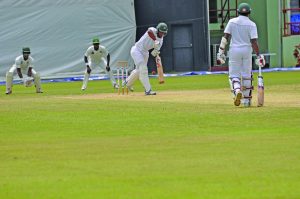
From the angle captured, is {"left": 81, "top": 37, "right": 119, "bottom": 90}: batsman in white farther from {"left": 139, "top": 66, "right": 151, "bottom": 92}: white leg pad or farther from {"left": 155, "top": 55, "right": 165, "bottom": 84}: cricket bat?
{"left": 139, "top": 66, "right": 151, "bottom": 92}: white leg pad

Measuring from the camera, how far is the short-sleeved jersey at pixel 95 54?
34.6 meters

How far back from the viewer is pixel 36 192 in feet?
28.8

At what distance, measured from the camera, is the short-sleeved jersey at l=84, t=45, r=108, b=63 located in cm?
3459

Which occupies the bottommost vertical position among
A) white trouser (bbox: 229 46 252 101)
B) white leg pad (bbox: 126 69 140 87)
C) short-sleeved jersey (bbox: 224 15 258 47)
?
white leg pad (bbox: 126 69 140 87)

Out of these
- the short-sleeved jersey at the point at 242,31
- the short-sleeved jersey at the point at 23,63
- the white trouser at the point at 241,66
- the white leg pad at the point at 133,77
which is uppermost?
the short-sleeved jersey at the point at 242,31

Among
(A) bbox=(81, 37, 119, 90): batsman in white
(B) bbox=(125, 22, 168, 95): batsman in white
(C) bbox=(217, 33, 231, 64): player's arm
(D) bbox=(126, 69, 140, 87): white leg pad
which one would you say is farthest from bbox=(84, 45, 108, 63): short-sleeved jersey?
(C) bbox=(217, 33, 231, 64): player's arm

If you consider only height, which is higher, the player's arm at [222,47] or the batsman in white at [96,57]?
the player's arm at [222,47]

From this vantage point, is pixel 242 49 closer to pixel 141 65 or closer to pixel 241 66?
pixel 241 66

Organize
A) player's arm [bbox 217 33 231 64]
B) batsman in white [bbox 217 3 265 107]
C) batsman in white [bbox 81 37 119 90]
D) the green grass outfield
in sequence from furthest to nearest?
batsman in white [bbox 81 37 119 90] < player's arm [bbox 217 33 231 64] < batsman in white [bbox 217 3 265 107] < the green grass outfield

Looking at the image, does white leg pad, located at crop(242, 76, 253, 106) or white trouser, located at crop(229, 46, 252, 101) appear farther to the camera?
white trouser, located at crop(229, 46, 252, 101)

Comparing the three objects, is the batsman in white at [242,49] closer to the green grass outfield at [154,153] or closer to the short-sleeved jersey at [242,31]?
the short-sleeved jersey at [242,31]

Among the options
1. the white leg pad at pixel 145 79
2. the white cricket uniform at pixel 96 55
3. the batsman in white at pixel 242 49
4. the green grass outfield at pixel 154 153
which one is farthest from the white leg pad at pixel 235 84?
the white cricket uniform at pixel 96 55

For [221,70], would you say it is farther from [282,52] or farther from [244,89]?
[244,89]

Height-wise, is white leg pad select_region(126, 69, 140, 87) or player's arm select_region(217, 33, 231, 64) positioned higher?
player's arm select_region(217, 33, 231, 64)
